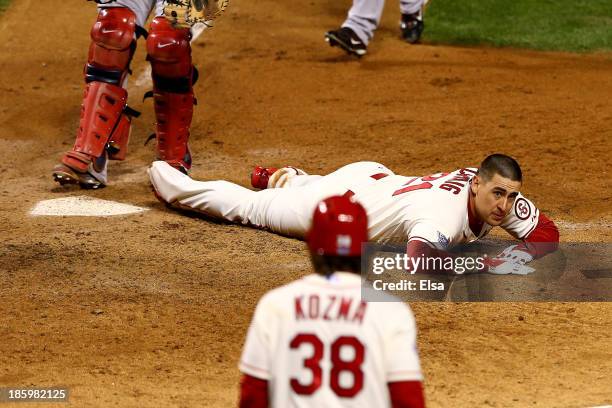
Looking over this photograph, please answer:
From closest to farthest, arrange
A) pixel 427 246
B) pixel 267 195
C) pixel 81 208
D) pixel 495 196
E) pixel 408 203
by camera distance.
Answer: pixel 427 246, pixel 495 196, pixel 408 203, pixel 267 195, pixel 81 208

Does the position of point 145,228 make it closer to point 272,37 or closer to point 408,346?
point 408,346

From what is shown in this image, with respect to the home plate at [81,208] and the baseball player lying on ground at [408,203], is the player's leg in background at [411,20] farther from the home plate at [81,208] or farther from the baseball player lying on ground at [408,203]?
the home plate at [81,208]

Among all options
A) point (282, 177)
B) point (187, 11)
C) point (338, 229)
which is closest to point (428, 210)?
point (282, 177)

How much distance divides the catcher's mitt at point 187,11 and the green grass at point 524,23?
168 inches

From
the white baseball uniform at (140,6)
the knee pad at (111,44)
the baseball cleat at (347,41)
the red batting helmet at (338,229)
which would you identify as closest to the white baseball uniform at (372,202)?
the knee pad at (111,44)

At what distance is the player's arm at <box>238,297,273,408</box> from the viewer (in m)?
3.05

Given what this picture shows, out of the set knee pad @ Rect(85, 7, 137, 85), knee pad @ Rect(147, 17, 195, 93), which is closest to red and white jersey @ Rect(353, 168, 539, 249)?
knee pad @ Rect(147, 17, 195, 93)

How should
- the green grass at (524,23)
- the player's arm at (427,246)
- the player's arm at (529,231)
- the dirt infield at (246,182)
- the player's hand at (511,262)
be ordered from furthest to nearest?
the green grass at (524,23) → the player's arm at (529,231) → the player's hand at (511,262) → the player's arm at (427,246) → the dirt infield at (246,182)

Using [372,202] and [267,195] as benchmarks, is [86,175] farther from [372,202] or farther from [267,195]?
[372,202]

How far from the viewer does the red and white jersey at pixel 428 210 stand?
5.92 m

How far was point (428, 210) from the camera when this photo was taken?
19.6ft

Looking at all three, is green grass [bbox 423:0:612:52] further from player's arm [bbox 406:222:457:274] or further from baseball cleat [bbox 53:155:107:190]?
player's arm [bbox 406:222:457:274]

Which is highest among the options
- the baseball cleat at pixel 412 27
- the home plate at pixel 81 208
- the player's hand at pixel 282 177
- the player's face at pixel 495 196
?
the baseball cleat at pixel 412 27

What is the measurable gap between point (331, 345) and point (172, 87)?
4671 millimetres
